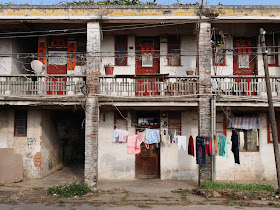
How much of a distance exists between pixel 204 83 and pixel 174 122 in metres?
2.94

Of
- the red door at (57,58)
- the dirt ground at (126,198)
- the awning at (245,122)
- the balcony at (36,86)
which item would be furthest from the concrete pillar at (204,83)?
the red door at (57,58)

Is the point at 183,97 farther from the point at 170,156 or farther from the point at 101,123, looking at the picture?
the point at 101,123

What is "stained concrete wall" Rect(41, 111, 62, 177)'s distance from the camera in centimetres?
1368

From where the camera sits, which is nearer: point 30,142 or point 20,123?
point 30,142

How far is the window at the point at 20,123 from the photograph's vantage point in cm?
1359

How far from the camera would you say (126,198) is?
9.95 meters

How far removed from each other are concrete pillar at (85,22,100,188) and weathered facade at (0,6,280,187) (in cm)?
4

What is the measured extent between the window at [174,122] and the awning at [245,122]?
2537mm

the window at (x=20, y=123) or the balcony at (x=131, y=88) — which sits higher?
the balcony at (x=131, y=88)

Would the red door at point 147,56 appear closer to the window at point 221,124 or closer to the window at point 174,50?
the window at point 174,50

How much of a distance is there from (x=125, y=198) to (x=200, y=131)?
4.08 m

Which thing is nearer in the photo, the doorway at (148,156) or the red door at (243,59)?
the doorway at (148,156)

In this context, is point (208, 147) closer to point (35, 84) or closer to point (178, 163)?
point (178, 163)

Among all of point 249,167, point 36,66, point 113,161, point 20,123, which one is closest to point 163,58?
point 113,161
